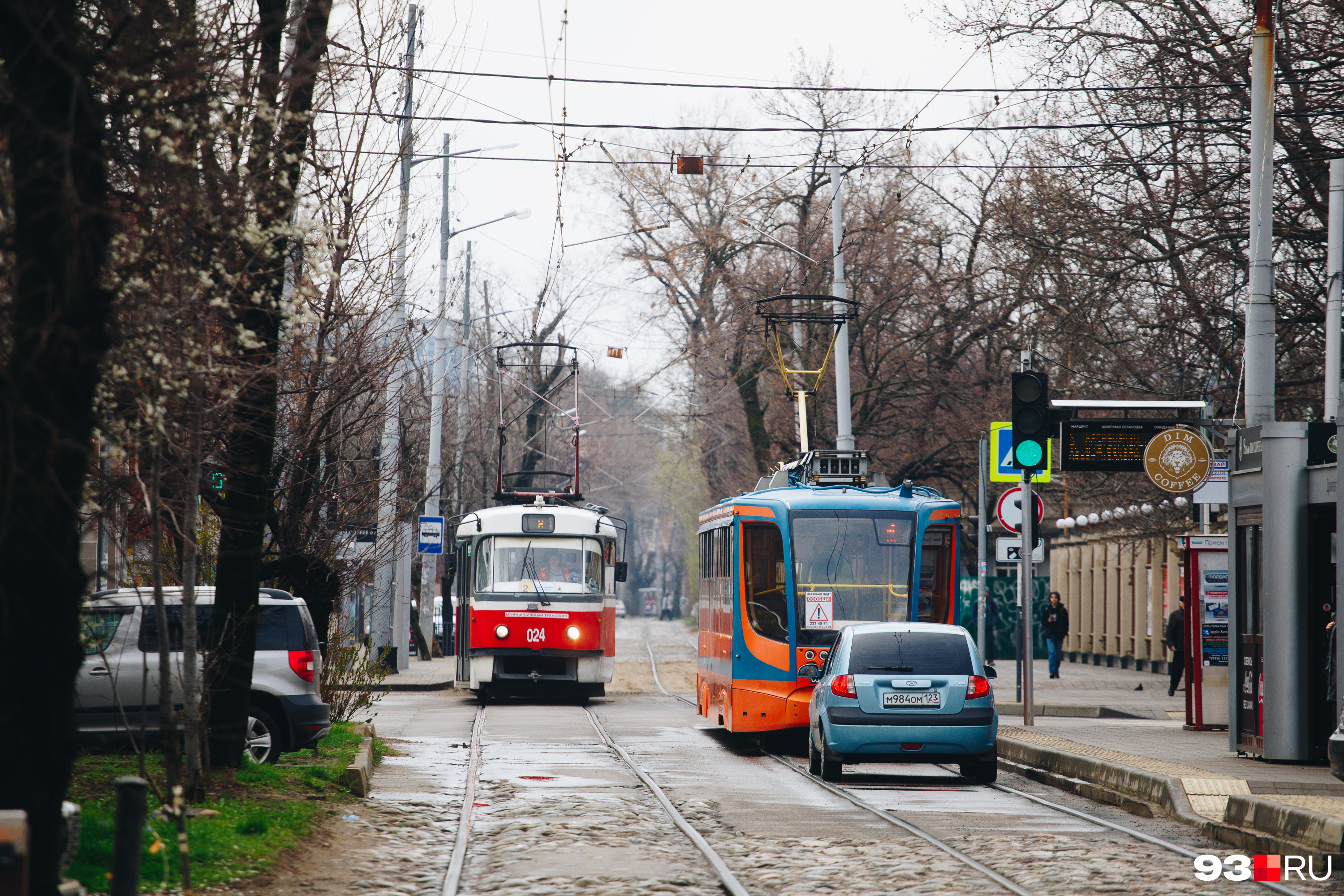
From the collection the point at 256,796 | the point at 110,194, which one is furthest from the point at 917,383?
the point at 110,194

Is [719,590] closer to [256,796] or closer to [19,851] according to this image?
[256,796]

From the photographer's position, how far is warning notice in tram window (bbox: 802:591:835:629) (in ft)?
63.1

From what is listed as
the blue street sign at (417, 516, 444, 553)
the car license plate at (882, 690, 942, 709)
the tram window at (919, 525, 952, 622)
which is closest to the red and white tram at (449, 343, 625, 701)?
the blue street sign at (417, 516, 444, 553)

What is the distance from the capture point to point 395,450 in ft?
73.4

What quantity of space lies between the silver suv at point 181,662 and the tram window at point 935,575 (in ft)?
23.6

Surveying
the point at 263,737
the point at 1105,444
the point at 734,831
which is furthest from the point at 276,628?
the point at 1105,444

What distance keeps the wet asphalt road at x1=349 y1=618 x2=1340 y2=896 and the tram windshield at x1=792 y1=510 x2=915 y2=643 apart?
1.86 metres

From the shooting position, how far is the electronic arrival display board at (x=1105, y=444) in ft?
66.6

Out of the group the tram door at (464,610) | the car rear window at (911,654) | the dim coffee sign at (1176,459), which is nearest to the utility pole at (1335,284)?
the dim coffee sign at (1176,459)

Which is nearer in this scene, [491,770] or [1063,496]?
[491,770]

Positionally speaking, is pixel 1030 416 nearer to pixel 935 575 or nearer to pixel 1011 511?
pixel 935 575

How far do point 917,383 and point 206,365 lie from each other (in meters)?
28.7

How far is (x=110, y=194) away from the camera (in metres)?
8.16

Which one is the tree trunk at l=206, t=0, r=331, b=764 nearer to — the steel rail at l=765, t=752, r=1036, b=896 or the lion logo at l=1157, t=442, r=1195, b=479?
the steel rail at l=765, t=752, r=1036, b=896
